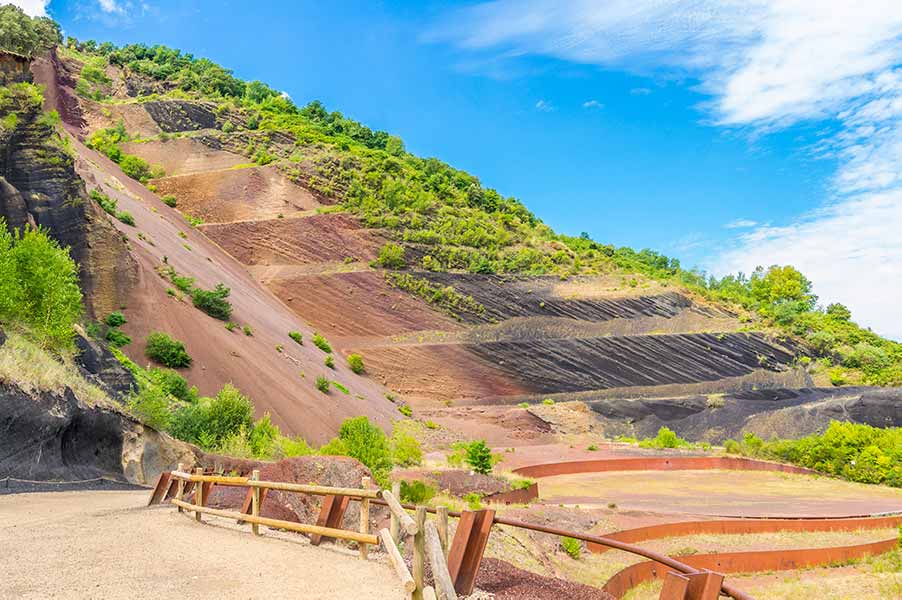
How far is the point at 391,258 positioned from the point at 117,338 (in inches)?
1192

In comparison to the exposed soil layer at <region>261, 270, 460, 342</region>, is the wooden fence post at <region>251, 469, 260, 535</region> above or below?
below

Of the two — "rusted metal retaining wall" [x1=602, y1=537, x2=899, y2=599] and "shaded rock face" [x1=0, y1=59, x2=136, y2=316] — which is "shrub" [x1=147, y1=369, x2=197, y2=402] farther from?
"rusted metal retaining wall" [x1=602, y1=537, x2=899, y2=599]

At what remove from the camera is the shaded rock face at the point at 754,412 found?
4153cm

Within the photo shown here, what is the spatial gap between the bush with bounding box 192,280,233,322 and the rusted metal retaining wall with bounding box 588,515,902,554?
66.8 ft

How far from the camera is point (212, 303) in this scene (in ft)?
98.6

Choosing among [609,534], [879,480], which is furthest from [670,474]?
[609,534]

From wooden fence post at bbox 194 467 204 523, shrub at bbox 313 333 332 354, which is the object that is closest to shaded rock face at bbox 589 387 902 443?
shrub at bbox 313 333 332 354

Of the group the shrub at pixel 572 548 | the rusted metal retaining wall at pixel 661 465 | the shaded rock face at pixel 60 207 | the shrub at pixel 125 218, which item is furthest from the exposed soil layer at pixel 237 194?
the shrub at pixel 572 548

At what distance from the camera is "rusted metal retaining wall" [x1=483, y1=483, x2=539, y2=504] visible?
19395 millimetres

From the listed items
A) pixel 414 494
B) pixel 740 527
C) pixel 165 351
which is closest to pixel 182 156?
pixel 165 351

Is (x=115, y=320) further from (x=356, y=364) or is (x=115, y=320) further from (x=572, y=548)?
(x=356, y=364)

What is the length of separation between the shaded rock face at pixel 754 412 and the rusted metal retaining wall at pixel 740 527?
78.2 ft

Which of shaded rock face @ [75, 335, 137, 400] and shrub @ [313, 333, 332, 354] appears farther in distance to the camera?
shrub @ [313, 333, 332, 354]

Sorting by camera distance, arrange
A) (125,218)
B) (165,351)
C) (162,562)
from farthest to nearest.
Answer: (125,218), (165,351), (162,562)
